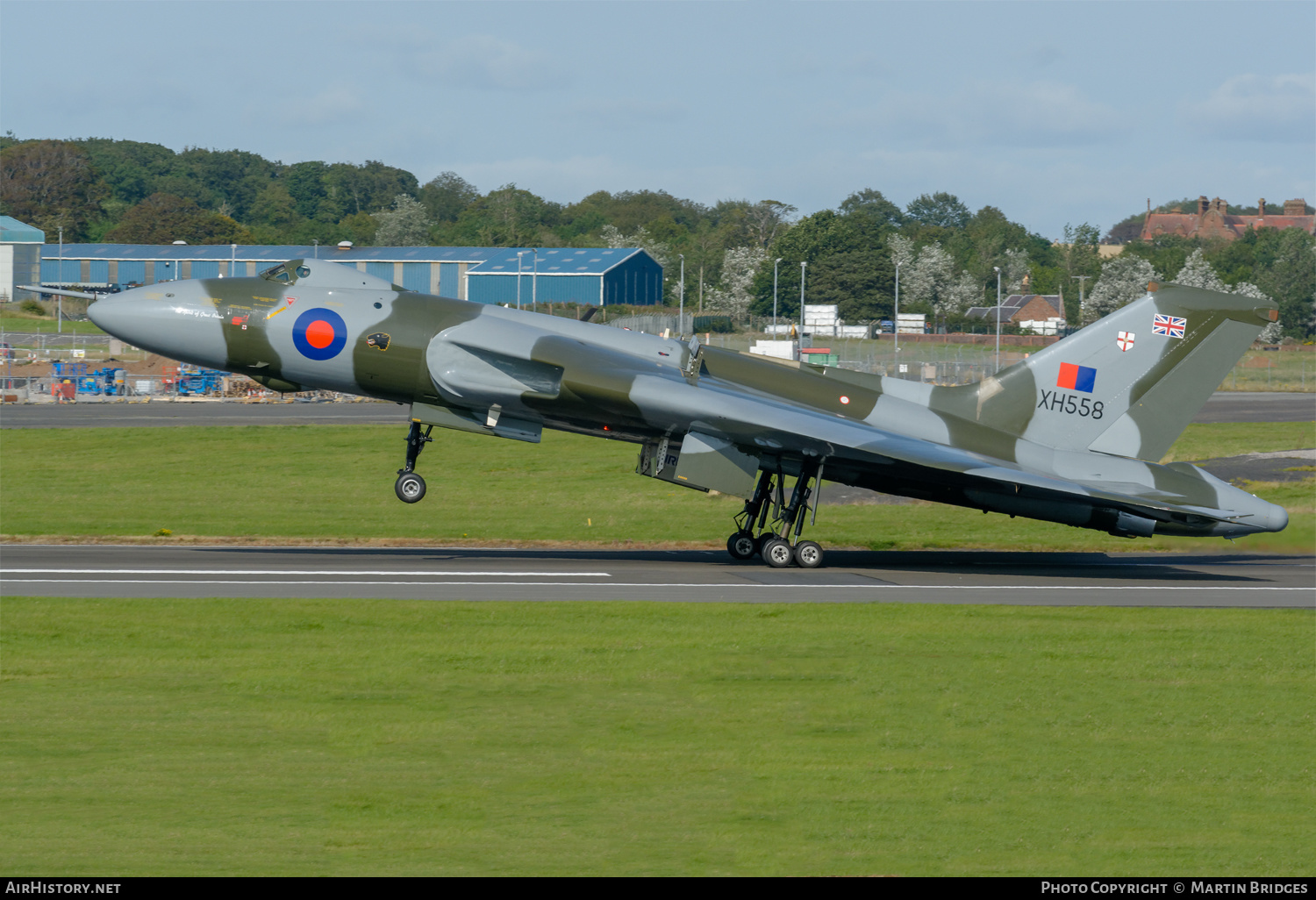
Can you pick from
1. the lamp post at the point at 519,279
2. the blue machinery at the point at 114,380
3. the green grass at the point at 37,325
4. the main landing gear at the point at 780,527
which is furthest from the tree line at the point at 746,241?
the main landing gear at the point at 780,527

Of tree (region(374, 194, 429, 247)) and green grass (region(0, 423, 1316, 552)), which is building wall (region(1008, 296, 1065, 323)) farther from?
green grass (region(0, 423, 1316, 552))

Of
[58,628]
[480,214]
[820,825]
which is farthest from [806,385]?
[480,214]

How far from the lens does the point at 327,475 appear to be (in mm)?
38312

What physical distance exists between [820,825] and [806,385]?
16.6 m

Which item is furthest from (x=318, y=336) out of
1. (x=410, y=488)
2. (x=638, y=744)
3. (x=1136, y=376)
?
(x=1136, y=376)

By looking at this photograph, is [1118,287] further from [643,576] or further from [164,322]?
[164,322]

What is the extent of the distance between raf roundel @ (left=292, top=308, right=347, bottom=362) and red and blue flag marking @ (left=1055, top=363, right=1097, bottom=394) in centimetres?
1429

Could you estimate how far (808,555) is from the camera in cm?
2492

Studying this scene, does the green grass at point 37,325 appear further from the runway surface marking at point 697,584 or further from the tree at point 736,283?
the runway surface marking at point 697,584

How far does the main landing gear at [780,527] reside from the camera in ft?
81.8

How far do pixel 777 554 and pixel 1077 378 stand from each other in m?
7.22

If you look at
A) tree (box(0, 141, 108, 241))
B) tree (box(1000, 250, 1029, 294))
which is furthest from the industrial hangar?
tree (box(1000, 250, 1029, 294))

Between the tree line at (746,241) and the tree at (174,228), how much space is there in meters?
0.21
